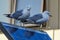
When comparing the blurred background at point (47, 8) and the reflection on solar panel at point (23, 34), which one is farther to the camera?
the blurred background at point (47, 8)

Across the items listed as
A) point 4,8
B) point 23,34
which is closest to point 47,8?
point 4,8

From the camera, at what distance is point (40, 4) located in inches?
47.5

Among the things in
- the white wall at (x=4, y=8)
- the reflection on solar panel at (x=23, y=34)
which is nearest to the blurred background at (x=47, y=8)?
the white wall at (x=4, y=8)

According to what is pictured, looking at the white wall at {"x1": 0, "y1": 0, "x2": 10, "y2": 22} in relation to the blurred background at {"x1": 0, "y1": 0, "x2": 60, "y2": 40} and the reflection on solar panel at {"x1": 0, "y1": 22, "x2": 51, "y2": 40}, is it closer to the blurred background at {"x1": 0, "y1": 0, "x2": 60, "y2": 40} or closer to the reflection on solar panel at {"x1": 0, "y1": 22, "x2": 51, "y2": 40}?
the blurred background at {"x1": 0, "y1": 0, "x2": 60, "y2": 40}

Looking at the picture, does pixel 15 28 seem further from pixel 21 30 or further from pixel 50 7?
pixel 50 7

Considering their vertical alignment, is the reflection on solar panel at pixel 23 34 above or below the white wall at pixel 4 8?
below

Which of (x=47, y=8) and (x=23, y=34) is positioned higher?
(x=47, y=8)

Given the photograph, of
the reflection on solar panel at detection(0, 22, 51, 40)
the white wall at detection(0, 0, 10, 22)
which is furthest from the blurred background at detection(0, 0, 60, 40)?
the reflection on solar panel at detection(0, 22, 51, 40)

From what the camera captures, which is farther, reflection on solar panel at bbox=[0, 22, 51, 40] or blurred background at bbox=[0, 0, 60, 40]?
blurred background at bbox=[0, 0, 60, 40]

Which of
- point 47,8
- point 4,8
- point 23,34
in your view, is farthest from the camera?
point 47,8

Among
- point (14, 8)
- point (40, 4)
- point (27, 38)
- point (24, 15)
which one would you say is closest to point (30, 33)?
point (27, 38)

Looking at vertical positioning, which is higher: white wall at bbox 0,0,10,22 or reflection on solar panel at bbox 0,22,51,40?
white wall at bbox 0,0,10,22

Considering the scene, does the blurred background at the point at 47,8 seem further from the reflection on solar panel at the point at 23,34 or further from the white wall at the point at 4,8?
the reflection on solar panel at the point at 23,34

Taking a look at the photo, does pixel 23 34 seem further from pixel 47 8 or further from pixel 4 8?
pixel 47 8
